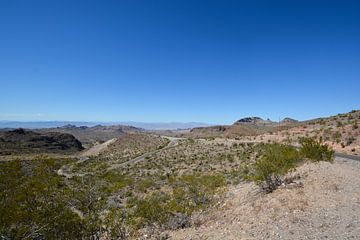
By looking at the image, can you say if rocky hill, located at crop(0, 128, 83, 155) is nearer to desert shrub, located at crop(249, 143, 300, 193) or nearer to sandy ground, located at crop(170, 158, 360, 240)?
desert shrub, located at crop(249, 143, 300, 193)

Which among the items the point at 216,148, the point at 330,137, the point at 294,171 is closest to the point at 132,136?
the point at 216,148

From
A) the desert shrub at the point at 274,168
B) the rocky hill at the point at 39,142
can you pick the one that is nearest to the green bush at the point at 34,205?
the desert shrub at the point at 274,168

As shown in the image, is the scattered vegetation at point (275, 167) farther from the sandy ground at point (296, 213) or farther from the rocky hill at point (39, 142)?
the rocky hill at point (39, 142)

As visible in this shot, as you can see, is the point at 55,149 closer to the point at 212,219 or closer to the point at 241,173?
→ the point at 241,173

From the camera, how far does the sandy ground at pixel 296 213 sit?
36.6ft

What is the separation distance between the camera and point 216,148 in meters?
51.0

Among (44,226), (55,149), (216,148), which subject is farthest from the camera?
(55,149)

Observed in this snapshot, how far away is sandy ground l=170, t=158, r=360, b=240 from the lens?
11164mm

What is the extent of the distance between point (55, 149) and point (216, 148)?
110 meters

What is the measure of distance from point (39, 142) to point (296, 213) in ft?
493

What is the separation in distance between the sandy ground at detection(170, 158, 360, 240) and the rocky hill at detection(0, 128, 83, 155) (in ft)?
422

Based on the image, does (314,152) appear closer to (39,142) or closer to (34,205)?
(34,205)

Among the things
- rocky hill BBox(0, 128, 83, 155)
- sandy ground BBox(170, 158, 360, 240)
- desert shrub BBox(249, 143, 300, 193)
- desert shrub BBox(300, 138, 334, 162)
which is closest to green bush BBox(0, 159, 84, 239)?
sandy ground BBox(170, 158, 360, 240)

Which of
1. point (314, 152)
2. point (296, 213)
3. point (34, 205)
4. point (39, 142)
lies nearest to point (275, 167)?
point (296, 213)
